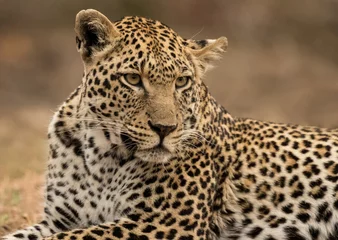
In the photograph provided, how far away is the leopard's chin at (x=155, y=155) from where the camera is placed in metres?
8.10

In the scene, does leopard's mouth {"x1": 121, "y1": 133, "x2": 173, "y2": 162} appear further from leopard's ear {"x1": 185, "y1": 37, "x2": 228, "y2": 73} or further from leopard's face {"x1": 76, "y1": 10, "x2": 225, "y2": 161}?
leopard's ear {"x1": 185, "y1": 37, "x2": 228, "y2": 73}

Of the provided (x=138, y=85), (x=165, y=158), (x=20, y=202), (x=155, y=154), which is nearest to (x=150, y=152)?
(x=155, y=154)

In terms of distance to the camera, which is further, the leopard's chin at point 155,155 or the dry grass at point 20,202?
the dry grass at point 20,202

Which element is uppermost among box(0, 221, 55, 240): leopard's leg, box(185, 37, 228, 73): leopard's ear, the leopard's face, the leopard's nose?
box(185, 37, 228, 73): leopard's ear

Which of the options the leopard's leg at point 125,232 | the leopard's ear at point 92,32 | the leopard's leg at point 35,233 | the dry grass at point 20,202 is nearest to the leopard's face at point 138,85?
the leopard's ear at point 92,32

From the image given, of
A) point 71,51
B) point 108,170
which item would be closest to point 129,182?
point 108,170

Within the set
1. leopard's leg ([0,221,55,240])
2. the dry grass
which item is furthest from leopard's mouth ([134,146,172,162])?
the dry grass

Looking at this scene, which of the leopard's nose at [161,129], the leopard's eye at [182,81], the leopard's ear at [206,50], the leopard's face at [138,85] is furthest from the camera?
the leopard's ear at [206,50]

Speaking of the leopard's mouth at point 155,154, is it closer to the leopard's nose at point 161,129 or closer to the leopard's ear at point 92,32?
the leopard's nose at point 161,129

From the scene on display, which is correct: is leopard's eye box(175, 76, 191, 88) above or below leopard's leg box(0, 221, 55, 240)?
above

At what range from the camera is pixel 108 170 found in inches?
348

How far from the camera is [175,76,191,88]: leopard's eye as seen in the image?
8.46 m

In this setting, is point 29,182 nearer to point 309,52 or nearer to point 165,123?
point 165,123

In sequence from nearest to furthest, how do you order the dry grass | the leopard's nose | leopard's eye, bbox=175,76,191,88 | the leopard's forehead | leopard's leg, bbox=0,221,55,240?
1. the leopard's nose
2. the leopard's forehead
3. leopard's eye, bbox=175,76,191,88
4. leopard's leg, bbox=0,221,55,240
5. the dry grass
